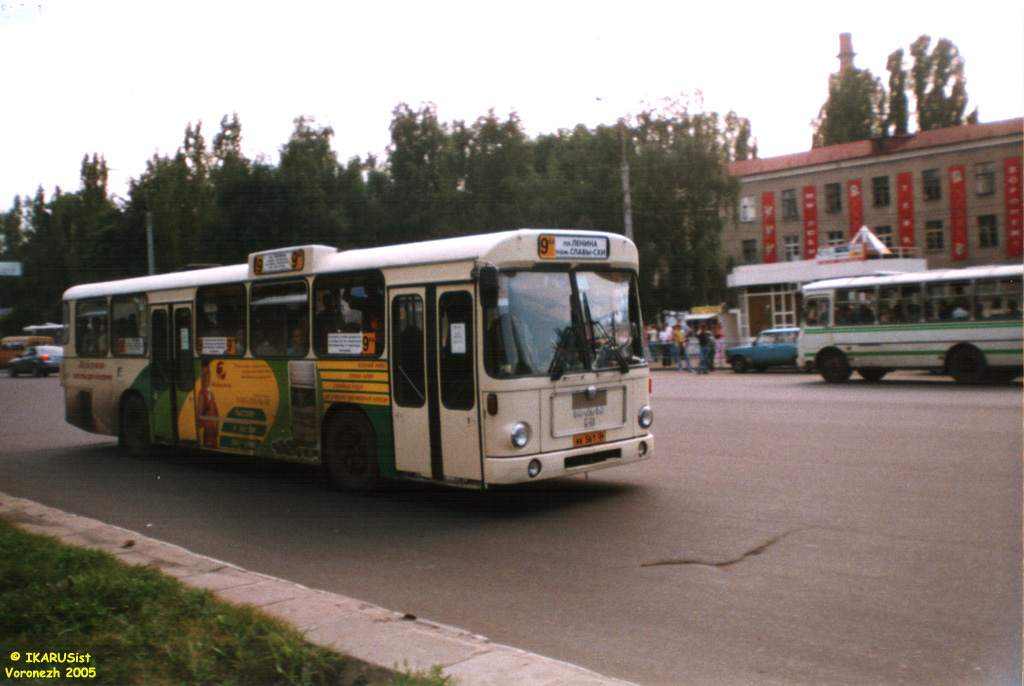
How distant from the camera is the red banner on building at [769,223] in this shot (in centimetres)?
5866

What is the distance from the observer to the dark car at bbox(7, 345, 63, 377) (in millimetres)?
39344

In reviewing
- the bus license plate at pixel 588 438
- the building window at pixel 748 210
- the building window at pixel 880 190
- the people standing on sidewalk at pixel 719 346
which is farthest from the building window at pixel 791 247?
the bus license plate at pixel 588 438

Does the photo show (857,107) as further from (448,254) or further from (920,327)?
(448,254)

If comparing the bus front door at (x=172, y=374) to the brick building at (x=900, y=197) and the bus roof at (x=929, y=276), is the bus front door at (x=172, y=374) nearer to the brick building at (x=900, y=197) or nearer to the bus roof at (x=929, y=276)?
the bus roof at (x=929, y=276)

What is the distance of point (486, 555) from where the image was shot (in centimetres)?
694

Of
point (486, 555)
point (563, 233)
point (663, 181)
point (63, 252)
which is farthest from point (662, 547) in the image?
point (663, 181)

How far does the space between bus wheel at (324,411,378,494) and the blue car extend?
22833 mm

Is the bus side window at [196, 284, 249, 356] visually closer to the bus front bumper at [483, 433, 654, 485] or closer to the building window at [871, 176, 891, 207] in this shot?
the bus front bumper at [483, 433, 654, 485]

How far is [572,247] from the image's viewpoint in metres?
8.60

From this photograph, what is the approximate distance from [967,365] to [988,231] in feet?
107

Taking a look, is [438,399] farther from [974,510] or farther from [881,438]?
[881,438]

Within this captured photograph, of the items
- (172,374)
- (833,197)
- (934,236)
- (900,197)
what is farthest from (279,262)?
(833,197)

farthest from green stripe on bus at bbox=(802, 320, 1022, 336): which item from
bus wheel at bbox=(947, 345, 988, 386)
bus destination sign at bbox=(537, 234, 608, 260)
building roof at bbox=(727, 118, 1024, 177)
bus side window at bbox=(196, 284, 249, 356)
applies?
building roof at bbox=(727, 118, 1024, 177)

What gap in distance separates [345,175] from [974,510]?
51081mm
